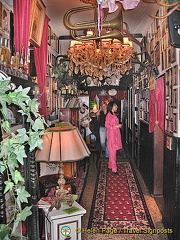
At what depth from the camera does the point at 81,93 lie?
9.59m

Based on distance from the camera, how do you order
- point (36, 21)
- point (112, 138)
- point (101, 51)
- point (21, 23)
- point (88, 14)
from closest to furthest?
point (21, 23), point (36, 21), point (101, 51), point (88, 14), point (112, 138)

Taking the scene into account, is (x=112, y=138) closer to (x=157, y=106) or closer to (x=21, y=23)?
(x=157, y=106)

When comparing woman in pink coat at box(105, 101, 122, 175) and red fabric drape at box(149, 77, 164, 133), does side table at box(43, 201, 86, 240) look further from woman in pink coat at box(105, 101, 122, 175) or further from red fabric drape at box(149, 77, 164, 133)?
woman in pink coat at box(105, 101, 122, 175)

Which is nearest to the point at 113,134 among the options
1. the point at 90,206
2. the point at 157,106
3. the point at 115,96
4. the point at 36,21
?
the point at 157,106

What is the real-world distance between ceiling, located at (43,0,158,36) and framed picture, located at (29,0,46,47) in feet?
2.85

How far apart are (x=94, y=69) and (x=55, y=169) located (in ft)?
7.18

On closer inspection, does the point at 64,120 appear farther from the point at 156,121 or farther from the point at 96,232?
the point at 96,232

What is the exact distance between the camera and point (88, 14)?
16.6 ft

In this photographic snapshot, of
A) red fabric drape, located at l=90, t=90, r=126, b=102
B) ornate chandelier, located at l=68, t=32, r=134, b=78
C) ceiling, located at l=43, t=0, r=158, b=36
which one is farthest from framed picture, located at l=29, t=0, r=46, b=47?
red fabric drape, located at l=90, t=90, r=126, b=102

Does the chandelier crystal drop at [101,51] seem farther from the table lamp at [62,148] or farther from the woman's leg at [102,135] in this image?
the woman's leg at [102,135]

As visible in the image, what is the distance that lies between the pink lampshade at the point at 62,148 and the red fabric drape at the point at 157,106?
192 centimetres

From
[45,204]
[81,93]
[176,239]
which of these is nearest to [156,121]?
[176,239]

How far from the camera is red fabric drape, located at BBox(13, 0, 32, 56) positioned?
295 centimetres

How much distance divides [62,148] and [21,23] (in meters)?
1.53
